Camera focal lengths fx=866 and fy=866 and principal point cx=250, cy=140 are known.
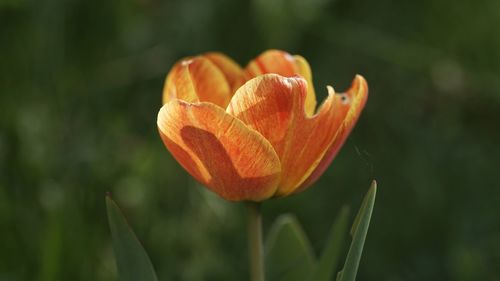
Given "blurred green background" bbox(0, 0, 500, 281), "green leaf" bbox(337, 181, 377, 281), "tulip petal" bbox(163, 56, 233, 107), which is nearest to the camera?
"green leaf" bbox(337, 181, 377, 281)

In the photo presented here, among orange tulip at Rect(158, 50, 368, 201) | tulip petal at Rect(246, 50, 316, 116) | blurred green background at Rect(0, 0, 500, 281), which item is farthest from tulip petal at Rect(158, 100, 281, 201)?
blurred green background at Rect(0, 0, 500, 281)

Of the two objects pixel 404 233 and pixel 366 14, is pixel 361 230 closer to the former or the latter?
pixel 404 233

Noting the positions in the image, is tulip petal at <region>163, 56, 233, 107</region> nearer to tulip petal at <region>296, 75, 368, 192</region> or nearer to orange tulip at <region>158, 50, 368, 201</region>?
orange tulip at <region>158, 50, 368, 201</region>

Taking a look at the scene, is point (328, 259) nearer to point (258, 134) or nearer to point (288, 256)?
point (288, 256)

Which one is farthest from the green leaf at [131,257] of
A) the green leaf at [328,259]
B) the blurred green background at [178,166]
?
the blurred green background at [178,166]

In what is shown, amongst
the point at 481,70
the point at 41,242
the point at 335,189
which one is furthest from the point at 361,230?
the point at 481,70

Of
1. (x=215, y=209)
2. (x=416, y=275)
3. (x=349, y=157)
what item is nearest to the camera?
(x=416, y=275)
